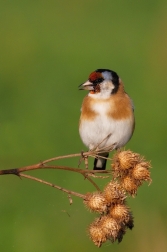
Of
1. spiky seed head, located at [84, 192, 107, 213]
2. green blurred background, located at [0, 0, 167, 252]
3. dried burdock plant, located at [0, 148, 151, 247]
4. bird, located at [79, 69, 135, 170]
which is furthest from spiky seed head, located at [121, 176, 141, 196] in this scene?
green blurred background, located at [0, 0, 167, 252]

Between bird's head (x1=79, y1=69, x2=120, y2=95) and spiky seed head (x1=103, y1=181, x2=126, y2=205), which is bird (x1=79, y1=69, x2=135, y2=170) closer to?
bird's head (x1=79, y1=69, x2=120, y2=95)

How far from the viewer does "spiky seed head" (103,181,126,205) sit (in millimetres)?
4695

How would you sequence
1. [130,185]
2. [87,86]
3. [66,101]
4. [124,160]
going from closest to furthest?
1. [130,185]
2. [124,160]
3. [87,86]
4. [66,101]

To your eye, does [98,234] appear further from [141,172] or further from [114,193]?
[141,172]

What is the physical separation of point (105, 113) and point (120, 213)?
209 cm

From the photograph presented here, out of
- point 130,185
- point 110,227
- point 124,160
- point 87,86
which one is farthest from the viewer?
point 87,86

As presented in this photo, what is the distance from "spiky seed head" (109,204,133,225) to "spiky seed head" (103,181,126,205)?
0.12ft

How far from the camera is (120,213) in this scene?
4.63m

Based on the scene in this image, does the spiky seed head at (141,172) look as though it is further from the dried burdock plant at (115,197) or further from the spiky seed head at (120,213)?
the spiky seed head at (120,213)

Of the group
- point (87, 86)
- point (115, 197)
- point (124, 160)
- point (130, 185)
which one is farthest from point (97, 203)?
point (87, 86)

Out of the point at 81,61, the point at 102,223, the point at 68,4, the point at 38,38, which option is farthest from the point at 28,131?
the point at 102,223

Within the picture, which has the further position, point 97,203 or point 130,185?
point 130,185

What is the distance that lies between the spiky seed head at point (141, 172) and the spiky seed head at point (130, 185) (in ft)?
0.09

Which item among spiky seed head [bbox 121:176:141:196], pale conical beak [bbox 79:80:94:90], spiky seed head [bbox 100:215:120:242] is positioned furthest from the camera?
pale conical beak [bbox 79:80:94:90]
